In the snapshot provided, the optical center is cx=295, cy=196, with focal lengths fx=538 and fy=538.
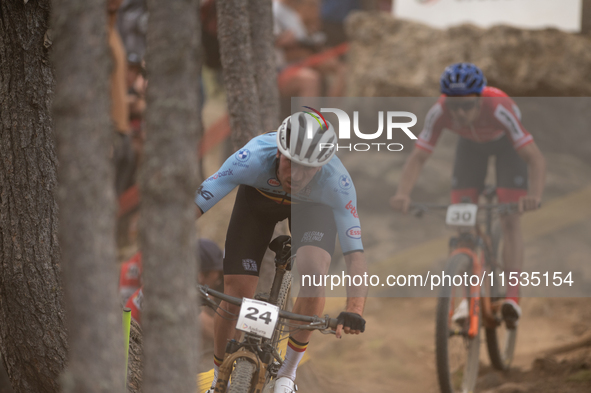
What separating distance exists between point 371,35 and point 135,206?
492 centimetres

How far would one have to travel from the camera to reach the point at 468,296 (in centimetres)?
431

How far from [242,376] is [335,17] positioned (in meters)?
8.71

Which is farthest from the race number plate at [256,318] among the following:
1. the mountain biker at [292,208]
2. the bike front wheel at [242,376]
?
the bike front wheel at [242,376]

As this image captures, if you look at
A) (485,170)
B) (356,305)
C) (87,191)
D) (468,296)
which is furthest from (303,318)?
(485,170)

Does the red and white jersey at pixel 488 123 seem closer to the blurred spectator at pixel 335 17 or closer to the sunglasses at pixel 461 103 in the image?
the sunglasses at pixel 461 103

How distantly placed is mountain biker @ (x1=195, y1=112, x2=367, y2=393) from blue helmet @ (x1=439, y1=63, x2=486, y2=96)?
1.94 metres

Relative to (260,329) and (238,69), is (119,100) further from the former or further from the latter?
(260,329)

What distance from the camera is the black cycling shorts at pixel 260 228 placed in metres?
3.03

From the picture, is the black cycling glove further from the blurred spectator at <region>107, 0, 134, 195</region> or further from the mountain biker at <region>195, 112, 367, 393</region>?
the blurred spectator at <region>107, 0, 134, 195</region>

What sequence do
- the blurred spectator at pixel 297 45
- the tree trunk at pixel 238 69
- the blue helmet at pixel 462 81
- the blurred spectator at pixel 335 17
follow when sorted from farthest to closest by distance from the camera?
1. the blurred spectator at pixel 335 17
2. the blurred spectator at pixel 297 45
3. the blue helmet at pixel 462 81
4. the tree trunk at pixel 238 69

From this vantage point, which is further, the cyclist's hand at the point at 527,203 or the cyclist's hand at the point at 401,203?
the cyclist's hand at the point at 401,203

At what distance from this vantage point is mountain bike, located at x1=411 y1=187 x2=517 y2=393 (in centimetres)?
410

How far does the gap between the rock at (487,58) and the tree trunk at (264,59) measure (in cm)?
494

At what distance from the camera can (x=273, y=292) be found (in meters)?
2.92
